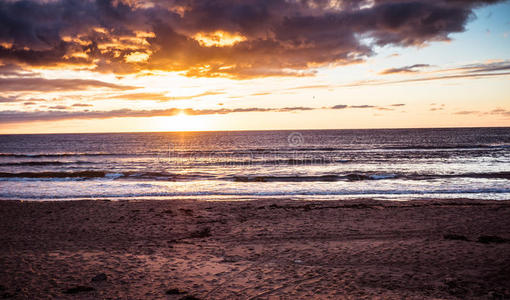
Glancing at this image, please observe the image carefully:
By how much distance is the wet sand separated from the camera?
6.55 metres

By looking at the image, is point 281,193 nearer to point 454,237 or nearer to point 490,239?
point 454,237

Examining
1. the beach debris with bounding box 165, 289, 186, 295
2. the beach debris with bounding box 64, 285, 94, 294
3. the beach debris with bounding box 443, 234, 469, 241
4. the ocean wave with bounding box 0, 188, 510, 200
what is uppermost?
the beach debris with bounding box 64, 285, 94, 294

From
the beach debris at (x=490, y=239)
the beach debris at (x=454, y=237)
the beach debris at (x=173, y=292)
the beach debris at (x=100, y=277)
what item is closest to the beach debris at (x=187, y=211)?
the beach debris at (x=100, y=277)

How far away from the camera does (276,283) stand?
22.5 ft

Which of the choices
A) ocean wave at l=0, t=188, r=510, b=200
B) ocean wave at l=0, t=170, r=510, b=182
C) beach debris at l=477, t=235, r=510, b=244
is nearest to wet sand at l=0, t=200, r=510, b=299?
beach debris at l=477, t=235, r=510, b=244

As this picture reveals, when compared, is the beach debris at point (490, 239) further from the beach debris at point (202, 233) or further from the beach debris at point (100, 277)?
the beach debris at point (100, 277)

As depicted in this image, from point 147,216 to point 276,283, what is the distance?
8.40 metres

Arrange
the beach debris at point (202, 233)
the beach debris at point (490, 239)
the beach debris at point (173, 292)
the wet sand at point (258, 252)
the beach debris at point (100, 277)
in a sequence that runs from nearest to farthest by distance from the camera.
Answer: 1. the beach debris at point (173, 292)
2. the wet sand at point (258, 252)
3. the beach debris at point (100, 277)
4. the beach debris at point (490, 239)
5. the beach debris at point (202, 233)

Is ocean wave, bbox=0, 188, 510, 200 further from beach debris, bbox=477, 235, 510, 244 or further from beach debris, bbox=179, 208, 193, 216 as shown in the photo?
beach debris, bbox=477, 235, 510, 244

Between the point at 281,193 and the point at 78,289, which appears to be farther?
the point at 281,193

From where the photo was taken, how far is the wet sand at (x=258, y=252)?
21.5ft

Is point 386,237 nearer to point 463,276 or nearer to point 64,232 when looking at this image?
point 463,276

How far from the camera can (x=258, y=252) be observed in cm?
893

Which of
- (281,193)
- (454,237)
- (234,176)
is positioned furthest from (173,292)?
(234,176)
